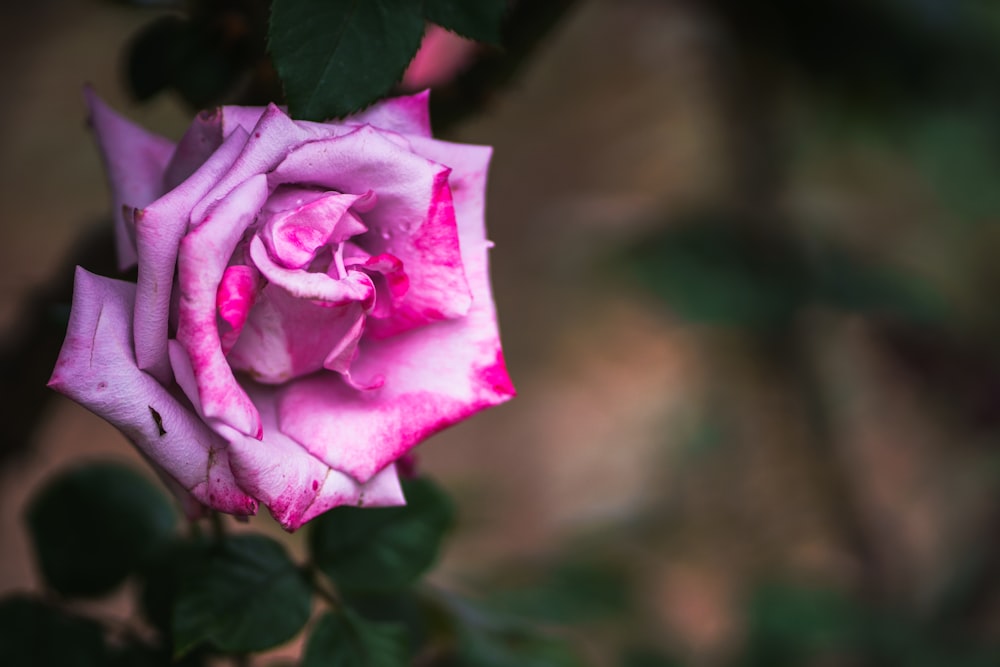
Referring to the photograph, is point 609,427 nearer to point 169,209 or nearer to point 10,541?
point 10,541

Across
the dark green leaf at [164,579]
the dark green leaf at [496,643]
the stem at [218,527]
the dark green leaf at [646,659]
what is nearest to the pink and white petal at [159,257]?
the stem at [218,527]

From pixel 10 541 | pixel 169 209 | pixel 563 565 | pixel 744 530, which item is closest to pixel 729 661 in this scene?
pixel 563 565

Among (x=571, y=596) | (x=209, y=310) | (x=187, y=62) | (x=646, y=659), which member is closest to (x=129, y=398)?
(x=209, y=310)

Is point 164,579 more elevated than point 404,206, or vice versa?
point 404,206

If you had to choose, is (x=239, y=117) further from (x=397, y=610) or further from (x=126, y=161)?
(x=397, y=610)

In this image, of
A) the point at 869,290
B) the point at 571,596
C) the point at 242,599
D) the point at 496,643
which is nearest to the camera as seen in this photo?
the point at 242,599

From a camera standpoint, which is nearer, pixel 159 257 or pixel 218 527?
pixel 159 257
